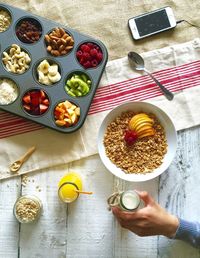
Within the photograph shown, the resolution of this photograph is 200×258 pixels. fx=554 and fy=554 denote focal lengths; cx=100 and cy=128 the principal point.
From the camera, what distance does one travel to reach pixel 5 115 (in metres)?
1.81

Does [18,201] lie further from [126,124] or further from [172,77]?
[172,77]

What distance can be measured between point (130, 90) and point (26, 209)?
20.1 inches

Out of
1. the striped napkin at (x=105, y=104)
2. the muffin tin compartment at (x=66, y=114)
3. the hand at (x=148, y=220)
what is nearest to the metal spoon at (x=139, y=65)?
the striped napkin at (x=105, y=104)

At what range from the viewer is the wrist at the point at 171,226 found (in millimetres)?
1694

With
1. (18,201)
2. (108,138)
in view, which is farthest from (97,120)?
(18,201)

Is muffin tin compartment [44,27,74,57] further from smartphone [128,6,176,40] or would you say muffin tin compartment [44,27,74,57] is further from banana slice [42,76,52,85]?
smartphone [128,6,176,40]

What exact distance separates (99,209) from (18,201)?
265mm

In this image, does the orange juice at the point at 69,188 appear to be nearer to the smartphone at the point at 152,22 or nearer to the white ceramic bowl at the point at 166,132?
the white ceramic bowl at the point at 166,132

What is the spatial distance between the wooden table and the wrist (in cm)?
10

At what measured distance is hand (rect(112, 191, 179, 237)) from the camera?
65.3 inches

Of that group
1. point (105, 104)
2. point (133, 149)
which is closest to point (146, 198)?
point (133, 149)

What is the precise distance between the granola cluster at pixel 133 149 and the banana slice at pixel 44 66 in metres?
0.27

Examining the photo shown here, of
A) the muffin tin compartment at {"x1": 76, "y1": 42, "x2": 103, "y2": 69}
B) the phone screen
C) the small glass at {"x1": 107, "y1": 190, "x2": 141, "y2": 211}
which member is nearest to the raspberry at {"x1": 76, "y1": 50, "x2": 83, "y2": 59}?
the muffin tin compartment at {"x1": 76, "y1": 42, "x2": 103, "y2": 69}

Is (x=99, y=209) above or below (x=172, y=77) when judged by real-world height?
below
